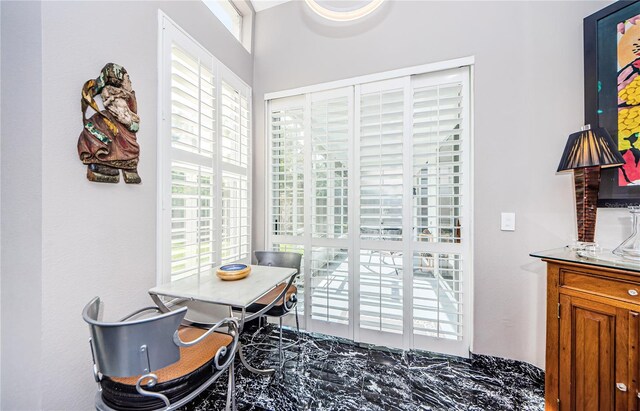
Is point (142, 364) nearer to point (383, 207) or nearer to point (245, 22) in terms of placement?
point (383, 207)

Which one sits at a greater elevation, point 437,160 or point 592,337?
point 437,160

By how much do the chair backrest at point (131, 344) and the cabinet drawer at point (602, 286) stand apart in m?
1.94

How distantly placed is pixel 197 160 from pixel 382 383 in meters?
2.16

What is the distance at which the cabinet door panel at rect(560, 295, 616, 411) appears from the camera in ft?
3.72

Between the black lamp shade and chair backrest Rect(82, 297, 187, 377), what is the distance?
2199mm

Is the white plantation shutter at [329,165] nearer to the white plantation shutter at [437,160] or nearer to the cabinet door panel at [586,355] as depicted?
the white plantation shutter at [437,160]

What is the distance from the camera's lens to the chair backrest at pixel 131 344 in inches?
33.1

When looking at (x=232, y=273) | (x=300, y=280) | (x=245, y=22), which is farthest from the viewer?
(x=245, y=22)

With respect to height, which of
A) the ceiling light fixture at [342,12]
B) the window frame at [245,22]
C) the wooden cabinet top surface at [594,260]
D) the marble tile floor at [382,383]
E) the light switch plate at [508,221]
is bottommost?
the marble tile floor at [382,383]

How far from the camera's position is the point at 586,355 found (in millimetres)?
1204

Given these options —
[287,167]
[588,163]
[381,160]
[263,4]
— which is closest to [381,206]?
[381,160]

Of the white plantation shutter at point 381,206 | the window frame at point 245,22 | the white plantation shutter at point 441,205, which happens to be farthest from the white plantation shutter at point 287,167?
the white plantation shutter at point 441,205

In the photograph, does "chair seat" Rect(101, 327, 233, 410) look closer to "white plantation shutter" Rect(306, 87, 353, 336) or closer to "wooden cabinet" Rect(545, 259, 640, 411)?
"white plantation shutter" Rect(306, 87, 353, 336)

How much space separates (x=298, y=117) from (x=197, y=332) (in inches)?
79.4
